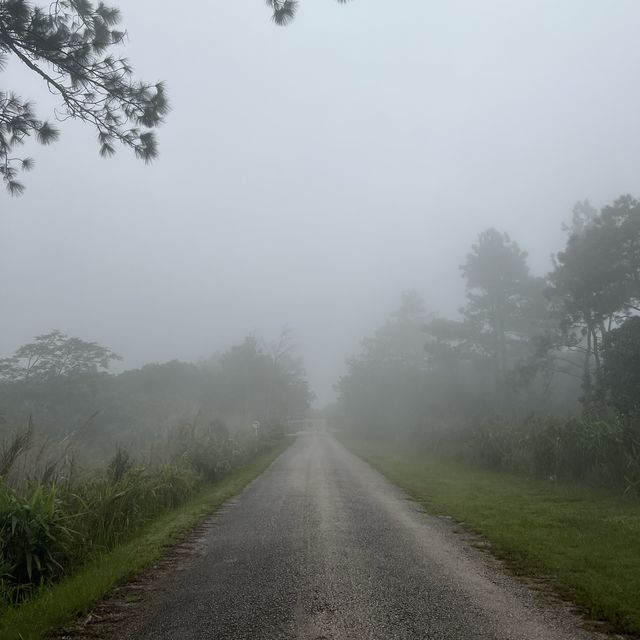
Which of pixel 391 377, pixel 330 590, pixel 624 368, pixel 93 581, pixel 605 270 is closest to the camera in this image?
pixel 330 590

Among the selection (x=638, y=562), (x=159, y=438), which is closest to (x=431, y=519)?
(x=638, y=562)

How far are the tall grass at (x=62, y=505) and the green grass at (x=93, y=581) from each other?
0.30 meters

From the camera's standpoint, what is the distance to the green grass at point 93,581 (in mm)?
4309

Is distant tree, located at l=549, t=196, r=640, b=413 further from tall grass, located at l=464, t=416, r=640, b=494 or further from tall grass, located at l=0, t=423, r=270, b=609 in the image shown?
tall grass, located at l=0, t=423, r=270, b=609

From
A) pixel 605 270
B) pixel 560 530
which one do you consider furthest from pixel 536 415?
pixel 560 530

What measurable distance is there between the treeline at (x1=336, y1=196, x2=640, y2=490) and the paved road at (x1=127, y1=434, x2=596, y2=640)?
771cm

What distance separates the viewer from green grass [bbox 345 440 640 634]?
Answer: 4879 mm

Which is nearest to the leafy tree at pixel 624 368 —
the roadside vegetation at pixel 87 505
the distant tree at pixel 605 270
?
the distant tree at pixel 605 270

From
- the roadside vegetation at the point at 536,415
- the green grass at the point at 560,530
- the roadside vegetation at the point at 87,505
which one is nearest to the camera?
the green grass at the point at 560,530

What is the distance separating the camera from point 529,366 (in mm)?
28797

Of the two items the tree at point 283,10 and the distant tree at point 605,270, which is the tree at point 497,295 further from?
the tree at point 283,10

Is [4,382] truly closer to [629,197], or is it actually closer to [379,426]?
[379,426]

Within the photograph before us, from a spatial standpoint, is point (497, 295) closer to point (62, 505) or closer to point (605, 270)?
point (605, 270)

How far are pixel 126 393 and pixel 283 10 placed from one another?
39898 millimetres
